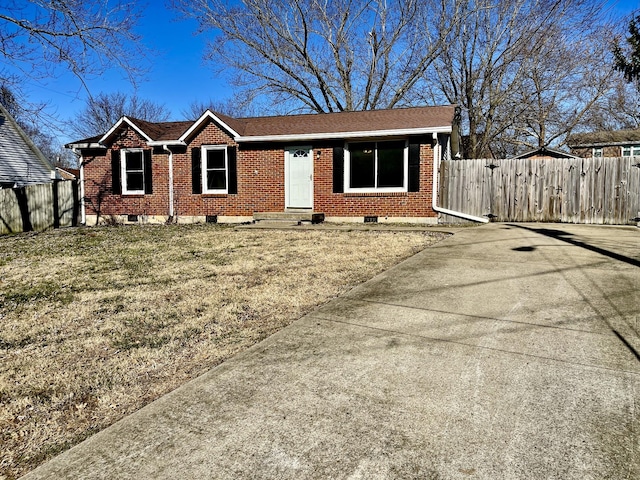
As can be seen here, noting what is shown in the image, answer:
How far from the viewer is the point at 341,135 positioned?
12.6 metres

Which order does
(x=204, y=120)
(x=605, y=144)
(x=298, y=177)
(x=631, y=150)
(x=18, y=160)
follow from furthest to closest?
(x=631, y=150) → (x=605, y=144) → (x=18, y=160) → (x=204, y=120) → (x=298, y=177)

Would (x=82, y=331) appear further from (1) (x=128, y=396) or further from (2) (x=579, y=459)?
(2) (x=579, y=459)

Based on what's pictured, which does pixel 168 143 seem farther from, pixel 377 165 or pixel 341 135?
pixel 377 165

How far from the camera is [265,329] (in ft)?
11.9

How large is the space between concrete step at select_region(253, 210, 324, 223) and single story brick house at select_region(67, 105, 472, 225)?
1.7 inches

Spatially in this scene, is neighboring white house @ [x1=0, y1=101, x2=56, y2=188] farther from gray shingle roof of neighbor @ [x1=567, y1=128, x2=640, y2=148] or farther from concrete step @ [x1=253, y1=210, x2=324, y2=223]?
gray shingle roof of neighbor @ [x1=567, y1=128, x2=640, y2=148]

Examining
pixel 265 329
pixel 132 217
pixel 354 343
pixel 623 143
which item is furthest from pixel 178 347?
pixel 623 143

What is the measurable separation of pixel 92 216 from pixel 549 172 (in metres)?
15.4

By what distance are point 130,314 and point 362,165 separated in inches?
391

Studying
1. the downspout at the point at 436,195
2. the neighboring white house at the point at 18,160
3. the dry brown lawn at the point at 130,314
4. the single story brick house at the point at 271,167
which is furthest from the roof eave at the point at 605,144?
the neighboring white house at the point at 18,160

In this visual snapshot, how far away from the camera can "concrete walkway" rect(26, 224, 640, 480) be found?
1805mm

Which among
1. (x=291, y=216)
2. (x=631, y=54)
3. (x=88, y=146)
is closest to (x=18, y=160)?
(x=88, y=146)

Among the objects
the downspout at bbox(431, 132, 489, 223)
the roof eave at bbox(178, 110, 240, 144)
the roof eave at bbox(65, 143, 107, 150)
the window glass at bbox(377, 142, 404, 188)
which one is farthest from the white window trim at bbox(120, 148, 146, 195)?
the downspout at bbox(431, 132, 489, 223)

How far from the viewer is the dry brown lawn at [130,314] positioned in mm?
2416
